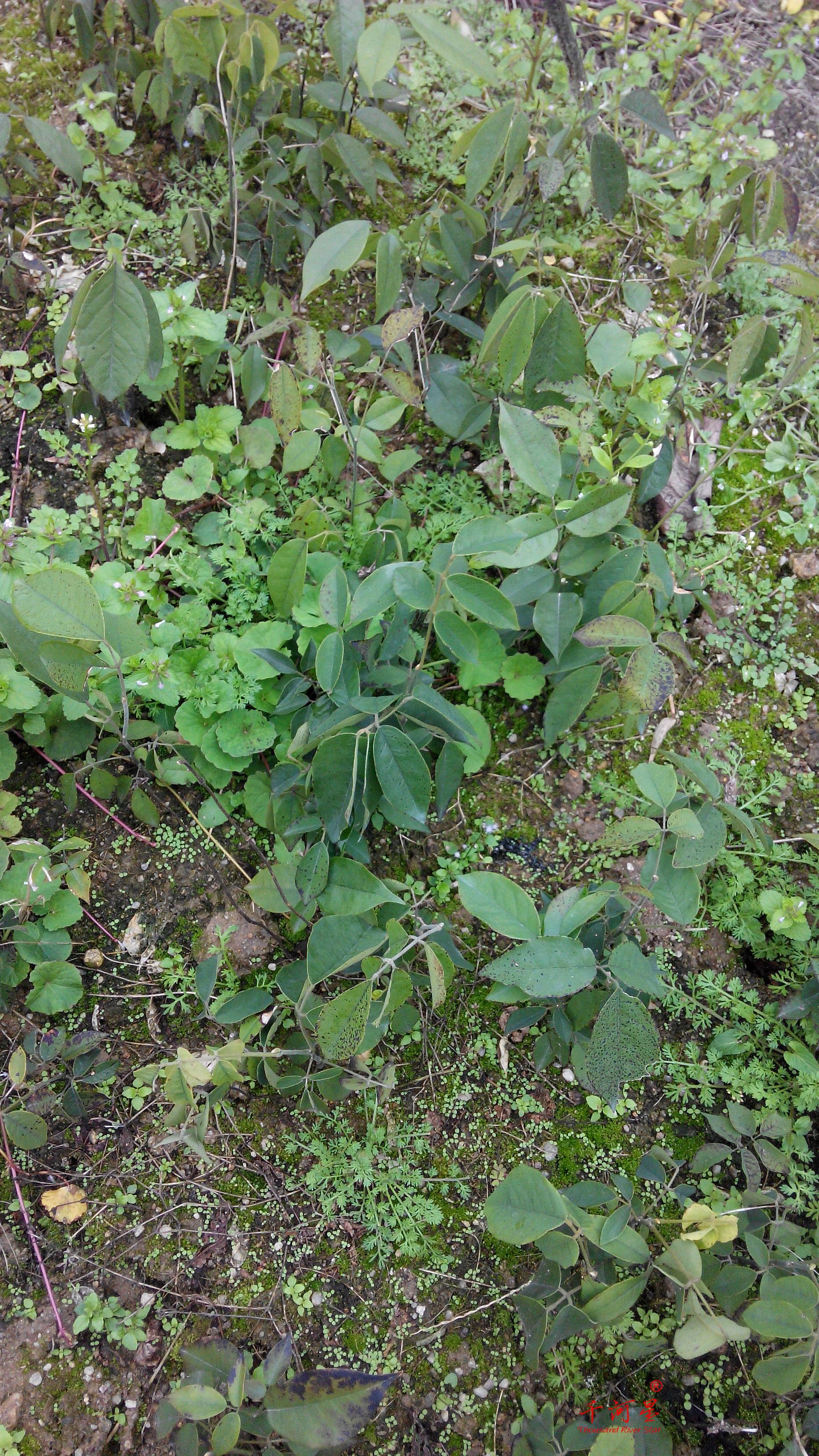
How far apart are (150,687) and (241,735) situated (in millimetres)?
230

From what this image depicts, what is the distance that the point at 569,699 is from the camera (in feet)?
6.84

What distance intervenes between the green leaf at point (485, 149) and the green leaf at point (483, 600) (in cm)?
124

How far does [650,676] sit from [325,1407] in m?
1.52

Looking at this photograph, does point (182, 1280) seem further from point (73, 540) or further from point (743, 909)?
point (73, 540)

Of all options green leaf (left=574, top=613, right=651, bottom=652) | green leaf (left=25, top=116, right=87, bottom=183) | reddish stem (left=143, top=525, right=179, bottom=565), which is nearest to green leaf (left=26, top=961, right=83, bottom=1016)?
reddish stem (left=143, top=525, right=179, bottom=565)

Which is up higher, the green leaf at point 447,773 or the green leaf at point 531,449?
the green leaf at point 531,449

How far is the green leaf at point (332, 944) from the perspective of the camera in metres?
1.63

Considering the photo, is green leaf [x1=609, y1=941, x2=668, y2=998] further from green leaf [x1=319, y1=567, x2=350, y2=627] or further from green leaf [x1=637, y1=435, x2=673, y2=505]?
green leaf [x1=637, y1=435, x2=673, y2=505]

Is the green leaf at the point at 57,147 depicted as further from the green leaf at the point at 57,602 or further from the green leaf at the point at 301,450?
the green leaf at the point at 57,602

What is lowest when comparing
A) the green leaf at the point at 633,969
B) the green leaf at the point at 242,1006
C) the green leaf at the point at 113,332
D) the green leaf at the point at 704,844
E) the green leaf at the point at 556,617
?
the green leaf at the point at 242,1006

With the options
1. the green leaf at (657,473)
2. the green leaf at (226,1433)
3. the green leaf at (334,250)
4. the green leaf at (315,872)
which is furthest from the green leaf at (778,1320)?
the green leaf at (334,250)

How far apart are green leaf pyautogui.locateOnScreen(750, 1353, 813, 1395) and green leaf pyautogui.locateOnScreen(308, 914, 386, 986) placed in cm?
101

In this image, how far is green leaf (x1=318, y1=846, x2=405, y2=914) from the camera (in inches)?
69.4

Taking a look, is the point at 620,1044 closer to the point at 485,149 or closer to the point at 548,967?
the point at 548,967
